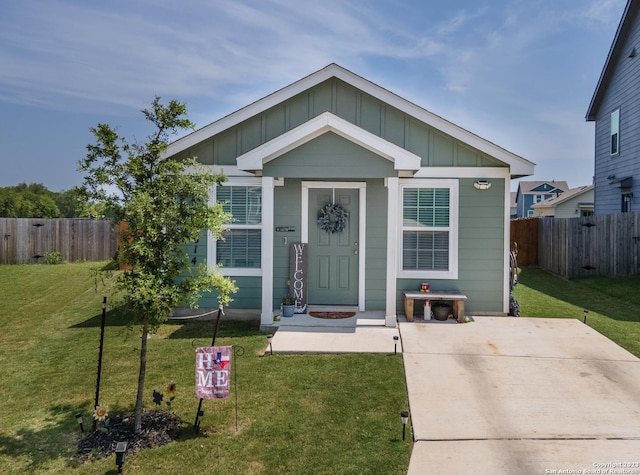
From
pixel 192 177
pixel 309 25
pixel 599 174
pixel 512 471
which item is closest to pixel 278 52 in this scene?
pixel 309 25

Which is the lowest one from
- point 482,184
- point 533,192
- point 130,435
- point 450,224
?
point 130,435

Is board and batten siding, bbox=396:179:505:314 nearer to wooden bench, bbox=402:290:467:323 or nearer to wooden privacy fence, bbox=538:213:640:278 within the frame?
wooden bench, bbox=402:290:467:323

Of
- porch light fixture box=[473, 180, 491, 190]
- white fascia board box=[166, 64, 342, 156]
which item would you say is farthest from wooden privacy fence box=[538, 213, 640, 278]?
white fascia board box=[166, 64, 342, 156]

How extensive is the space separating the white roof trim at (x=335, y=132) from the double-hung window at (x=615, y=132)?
39.0 ft

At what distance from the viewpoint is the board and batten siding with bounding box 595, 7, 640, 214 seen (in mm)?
13133

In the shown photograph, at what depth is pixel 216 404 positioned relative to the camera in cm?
430

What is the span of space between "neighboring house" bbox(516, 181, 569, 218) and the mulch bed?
4220cm

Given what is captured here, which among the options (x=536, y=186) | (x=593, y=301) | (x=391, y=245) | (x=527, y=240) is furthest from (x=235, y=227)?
(x=536, y=186)

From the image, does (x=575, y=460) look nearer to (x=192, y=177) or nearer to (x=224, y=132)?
(x=192, y=177)

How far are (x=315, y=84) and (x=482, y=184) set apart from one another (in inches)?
138

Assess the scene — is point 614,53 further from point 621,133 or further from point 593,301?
point 593,301

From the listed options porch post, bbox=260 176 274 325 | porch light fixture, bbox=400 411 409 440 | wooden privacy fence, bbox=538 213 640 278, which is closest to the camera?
porch light fixture, bbox=400 411 409 440

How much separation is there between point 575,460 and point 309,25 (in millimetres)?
8948

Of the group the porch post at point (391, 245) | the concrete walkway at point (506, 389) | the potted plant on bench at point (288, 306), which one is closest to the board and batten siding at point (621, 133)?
the concrete walkway at point (506, 389)
